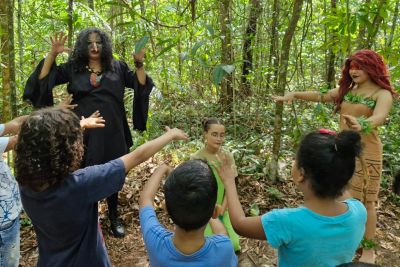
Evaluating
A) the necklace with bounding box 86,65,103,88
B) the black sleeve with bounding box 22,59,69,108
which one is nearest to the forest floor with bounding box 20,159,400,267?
the black sleeve with bounding box 22,59,69,108

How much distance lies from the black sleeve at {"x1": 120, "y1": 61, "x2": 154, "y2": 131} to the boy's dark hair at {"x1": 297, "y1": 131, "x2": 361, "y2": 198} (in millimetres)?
2081

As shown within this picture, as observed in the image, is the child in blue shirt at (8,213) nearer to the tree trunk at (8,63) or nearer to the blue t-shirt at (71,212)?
the blue t-shirt at (71,212)

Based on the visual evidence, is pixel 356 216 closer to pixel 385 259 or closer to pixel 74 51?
pixel 385 259

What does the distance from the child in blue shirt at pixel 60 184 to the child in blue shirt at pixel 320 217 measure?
0.76 m

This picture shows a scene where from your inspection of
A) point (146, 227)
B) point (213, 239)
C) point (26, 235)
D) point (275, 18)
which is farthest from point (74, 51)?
point (275, 18)

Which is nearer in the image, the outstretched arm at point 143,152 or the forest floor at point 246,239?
the outstretched arm at point 143,152

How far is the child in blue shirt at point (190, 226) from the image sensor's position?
4.96 feet

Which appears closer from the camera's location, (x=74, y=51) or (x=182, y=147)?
(x=74, y=51)

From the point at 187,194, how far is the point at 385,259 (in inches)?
116

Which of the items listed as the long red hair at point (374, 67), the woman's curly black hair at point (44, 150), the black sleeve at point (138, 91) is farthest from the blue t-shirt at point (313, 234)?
the black sleeve at point (138, 91)

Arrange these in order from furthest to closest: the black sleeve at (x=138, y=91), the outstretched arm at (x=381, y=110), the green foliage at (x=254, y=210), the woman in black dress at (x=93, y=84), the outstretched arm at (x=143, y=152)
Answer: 1. the green foliage at (x=254, y=210)
2. the black sleeve at (x=138, y=91)
3. the woman in black dress at (x=93, y=84)
4. the outstretched arm at (x=381, y=110)
5. the outstretched arm at (x=143, y=152)

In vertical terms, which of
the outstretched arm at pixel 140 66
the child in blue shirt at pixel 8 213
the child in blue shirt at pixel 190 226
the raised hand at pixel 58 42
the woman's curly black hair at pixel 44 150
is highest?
the raised hand at pixel 58 42

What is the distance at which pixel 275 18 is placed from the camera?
18.6 feet

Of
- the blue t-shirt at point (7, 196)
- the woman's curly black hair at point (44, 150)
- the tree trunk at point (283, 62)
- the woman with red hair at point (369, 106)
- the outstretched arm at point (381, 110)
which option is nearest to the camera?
the woman's curly black hair at point (44, 150)
